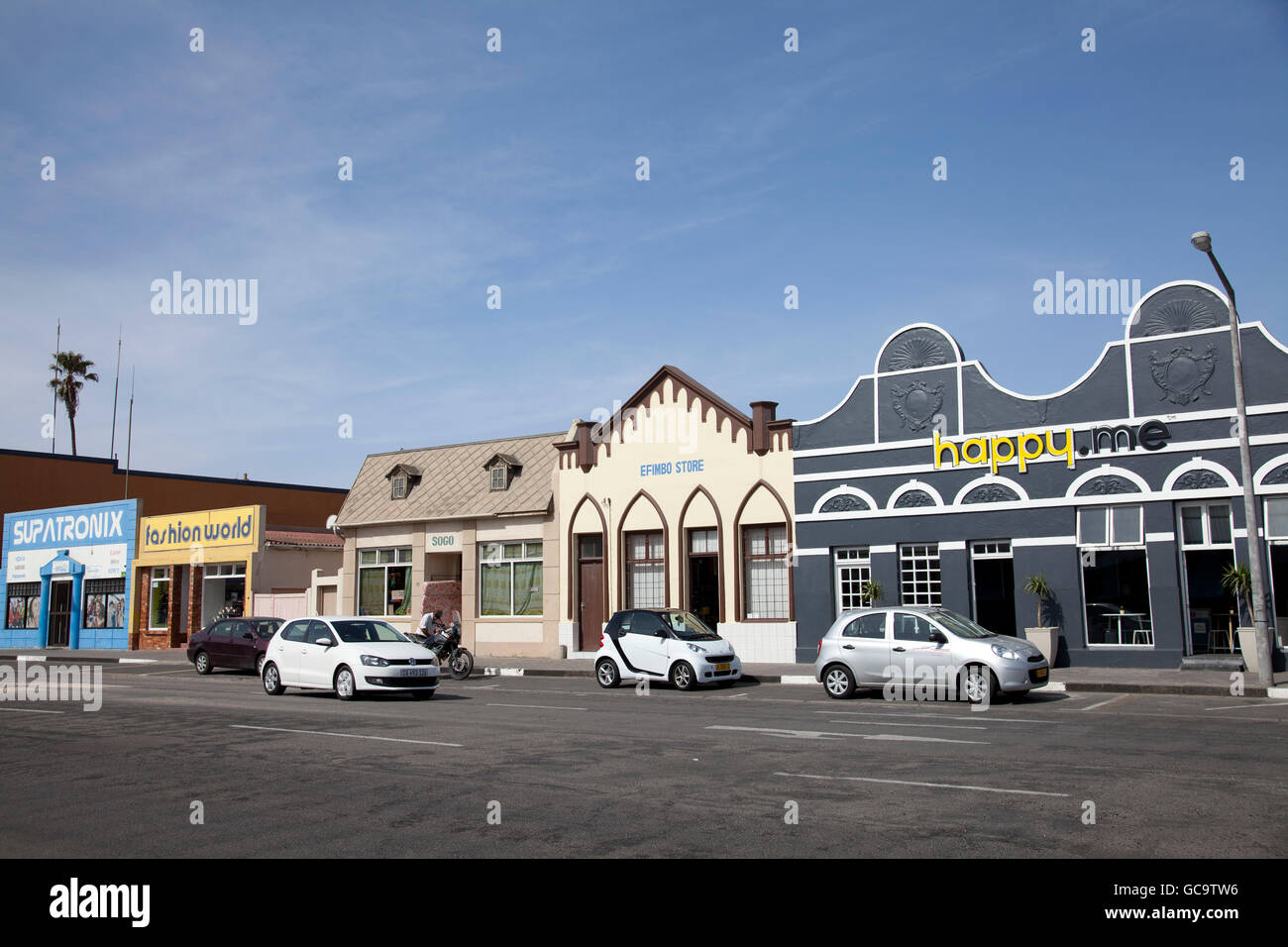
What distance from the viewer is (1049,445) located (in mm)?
23531

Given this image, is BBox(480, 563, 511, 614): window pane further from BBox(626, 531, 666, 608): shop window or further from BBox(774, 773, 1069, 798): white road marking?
BBox(774, 773, 1069, 798): white road marking

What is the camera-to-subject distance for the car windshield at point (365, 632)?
63.6 feet

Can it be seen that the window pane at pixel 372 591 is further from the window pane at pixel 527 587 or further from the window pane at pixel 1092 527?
the window pane at pixel 1092 527

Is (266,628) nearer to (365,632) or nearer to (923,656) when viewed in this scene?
(365,632)

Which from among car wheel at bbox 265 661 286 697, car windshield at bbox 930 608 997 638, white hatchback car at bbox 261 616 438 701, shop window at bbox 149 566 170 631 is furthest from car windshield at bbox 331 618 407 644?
shop window at bbox 149 566 170 631

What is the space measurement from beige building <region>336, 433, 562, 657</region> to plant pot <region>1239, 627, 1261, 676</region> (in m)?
18.4

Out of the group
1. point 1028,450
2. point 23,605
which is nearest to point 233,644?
point 1028,450

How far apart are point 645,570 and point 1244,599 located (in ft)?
50.8

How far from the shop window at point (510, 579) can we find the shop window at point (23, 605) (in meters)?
26.6

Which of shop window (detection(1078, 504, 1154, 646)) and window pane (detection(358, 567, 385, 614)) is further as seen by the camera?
window pane (detection(358, 567, 385, 614))

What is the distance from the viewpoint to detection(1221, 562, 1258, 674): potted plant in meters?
20.0

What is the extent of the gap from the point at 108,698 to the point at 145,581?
85.3 feet

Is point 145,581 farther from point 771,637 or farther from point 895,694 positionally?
point 895,694
